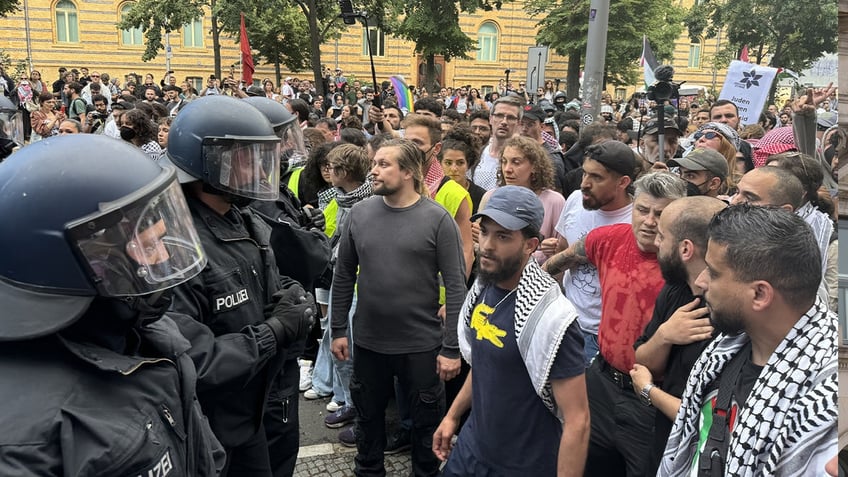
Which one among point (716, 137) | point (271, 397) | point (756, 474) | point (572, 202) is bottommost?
point (271, 397)

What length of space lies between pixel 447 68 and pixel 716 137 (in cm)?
3962

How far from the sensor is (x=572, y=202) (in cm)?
408

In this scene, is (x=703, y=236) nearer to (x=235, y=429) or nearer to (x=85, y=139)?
(x=235, y=429)

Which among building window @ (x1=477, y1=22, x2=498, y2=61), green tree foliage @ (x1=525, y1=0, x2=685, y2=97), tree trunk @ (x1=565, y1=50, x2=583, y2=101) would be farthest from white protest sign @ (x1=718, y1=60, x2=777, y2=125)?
building window @ (x1=477, y1=22, x2=498, y2=61)

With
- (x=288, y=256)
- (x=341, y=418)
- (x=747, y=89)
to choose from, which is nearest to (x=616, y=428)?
(x=288, y=256)

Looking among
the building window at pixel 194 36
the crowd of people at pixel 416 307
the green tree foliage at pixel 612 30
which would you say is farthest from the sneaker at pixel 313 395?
the building window at pixel 194 36

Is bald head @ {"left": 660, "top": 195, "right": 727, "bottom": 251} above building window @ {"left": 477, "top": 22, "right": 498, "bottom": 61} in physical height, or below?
below

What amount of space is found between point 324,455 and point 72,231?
3.04 metres

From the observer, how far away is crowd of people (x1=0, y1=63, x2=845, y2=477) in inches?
57.4

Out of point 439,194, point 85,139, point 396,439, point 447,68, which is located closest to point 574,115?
point 439,194

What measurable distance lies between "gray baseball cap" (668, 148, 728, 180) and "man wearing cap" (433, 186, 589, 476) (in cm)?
178

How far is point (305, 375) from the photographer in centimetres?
523

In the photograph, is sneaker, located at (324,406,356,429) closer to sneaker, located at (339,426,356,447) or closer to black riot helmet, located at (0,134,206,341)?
sneaker, located at (339,426,356,447)

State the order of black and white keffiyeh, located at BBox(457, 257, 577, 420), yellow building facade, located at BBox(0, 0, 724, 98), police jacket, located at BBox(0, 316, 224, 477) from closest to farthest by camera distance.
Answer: police jacket, located at BBox(0, 316, 224, 477) < black and white keffiyeh, located at BBox(457, 257, 577, 420) < yellow building facade, located at BBox(0, 0, 724, 98)
